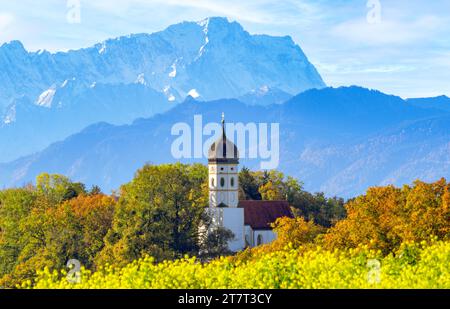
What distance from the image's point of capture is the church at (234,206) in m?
117

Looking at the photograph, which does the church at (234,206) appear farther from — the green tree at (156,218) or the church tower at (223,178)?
the green tree at (156,218)

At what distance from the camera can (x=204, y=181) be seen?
12475 cm

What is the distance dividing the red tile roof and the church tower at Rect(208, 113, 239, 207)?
261 cm

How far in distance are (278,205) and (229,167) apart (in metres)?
8.00

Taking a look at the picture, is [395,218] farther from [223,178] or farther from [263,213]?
[263,213]

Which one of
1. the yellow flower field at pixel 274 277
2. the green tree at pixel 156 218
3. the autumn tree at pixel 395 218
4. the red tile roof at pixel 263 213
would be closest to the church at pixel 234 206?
the red tile roof at pixel 263 213

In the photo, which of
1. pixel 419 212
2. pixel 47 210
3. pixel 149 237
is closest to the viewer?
pixel 419 212

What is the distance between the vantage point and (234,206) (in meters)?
118

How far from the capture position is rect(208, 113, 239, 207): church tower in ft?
383

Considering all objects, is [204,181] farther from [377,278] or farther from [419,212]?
[377,278]

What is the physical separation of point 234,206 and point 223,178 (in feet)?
11.8

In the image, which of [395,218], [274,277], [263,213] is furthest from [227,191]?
[274,277]

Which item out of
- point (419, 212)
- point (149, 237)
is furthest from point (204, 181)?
point (419, 212)
